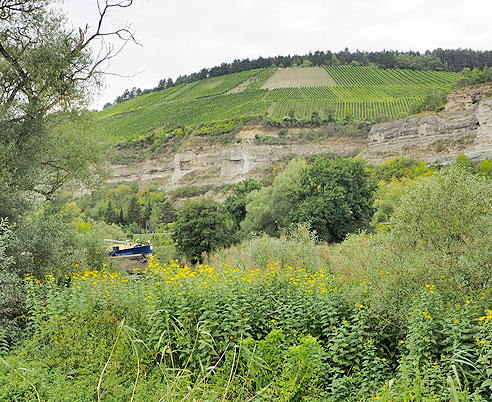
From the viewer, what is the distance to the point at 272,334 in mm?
5078

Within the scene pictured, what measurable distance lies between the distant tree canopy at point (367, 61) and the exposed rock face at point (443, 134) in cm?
5000

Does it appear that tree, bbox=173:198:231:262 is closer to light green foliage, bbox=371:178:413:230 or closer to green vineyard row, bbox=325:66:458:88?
light green foliage, bbox=371:178:413:230

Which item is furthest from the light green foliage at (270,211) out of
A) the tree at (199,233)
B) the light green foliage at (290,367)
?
the light green foliage at (290,367)

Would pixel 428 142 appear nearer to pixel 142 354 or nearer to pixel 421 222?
pixel 421 222

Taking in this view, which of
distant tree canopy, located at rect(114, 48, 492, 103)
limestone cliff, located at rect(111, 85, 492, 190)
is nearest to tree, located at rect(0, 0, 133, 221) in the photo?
limestone cliff, located at rect(111, 85, 492, 190)

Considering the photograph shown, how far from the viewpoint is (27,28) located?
10.9m

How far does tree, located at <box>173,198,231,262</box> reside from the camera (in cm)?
3084

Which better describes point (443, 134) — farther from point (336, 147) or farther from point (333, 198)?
point (333, 198)

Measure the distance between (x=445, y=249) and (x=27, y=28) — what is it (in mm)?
12063

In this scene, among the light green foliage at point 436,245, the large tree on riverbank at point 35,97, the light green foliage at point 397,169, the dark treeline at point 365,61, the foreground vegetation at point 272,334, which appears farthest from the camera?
the dark treeline at point 365,61

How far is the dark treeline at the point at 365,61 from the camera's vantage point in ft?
357

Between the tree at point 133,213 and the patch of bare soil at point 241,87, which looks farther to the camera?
the patch of bare soil at point 241,87

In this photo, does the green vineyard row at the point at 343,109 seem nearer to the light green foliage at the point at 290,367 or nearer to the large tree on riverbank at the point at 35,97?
the large tree on riverbank at the point at 35,97

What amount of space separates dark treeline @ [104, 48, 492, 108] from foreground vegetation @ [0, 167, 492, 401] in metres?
118
